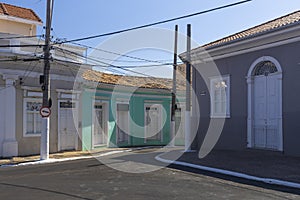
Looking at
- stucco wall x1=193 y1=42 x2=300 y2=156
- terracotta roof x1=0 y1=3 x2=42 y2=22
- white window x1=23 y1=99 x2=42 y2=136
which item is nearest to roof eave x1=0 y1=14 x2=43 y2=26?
terracotta roof x1=0 y1=3 x2=42 y2=22

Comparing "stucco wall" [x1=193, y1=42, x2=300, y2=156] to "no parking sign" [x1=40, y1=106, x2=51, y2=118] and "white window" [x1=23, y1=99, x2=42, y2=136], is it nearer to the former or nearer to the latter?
"no parking sign" [x1=40, y1=106, x2=51, y2=118]

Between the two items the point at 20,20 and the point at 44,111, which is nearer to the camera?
the point at 44,111

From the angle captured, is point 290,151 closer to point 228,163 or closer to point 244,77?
point 228,163

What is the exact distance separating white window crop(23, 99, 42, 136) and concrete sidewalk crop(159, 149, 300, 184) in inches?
275

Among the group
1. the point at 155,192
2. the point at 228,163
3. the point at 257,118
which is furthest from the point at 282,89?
the point at 155,192

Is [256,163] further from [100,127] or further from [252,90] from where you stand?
[100,127]

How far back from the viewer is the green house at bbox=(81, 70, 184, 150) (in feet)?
61.1

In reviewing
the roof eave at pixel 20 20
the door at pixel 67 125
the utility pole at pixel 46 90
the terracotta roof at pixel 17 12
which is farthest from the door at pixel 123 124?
the terracotta roof at pixel 17 12

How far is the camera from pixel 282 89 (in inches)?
495

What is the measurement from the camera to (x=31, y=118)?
15.8m

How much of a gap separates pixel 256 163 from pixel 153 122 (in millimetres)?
12050

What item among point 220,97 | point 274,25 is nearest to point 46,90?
point 220,97

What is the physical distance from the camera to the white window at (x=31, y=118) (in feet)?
50.9

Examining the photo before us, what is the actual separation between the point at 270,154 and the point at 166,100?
35.8 feet
